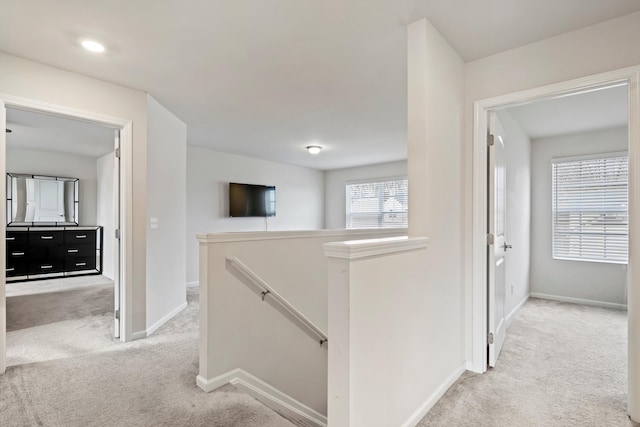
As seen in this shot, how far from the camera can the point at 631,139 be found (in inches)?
76.5

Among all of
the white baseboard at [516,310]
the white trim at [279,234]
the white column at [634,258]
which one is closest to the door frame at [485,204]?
the white column at [634,258]

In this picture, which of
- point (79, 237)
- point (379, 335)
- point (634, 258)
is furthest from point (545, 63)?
point (79, 237)

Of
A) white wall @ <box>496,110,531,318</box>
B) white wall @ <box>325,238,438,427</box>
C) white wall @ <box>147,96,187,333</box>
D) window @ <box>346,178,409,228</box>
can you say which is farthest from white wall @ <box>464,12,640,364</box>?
window @ <box>346,178,409,228</box>

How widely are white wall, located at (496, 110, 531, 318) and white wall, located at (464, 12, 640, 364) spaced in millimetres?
1114

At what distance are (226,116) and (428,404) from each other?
11.8 ft

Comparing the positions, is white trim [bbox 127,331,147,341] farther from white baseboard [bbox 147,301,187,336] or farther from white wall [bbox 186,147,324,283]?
white wall [bbox 186,147,324,283]

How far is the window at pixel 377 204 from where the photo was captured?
23.6 feet

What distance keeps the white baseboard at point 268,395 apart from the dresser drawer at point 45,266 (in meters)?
5.47

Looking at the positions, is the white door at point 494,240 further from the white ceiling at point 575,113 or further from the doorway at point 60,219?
the doorway at point 60,219

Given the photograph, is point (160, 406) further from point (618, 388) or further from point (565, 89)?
point (565, 89)

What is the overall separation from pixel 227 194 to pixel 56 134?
268 centimetres

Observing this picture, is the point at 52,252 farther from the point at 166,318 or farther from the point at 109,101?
the point at 109,101

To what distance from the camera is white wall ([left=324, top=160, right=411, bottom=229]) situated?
24.5 ft

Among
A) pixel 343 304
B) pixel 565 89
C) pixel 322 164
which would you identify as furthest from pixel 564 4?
pixel 322 164
